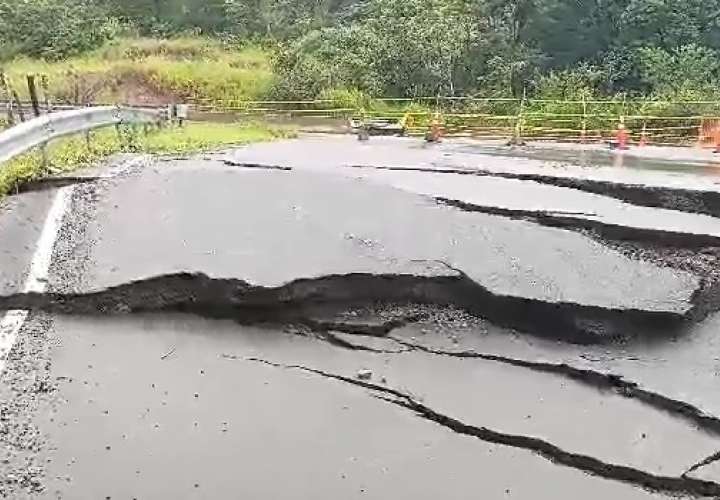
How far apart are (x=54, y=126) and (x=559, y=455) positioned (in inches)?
236

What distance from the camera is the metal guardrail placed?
732 centimetres

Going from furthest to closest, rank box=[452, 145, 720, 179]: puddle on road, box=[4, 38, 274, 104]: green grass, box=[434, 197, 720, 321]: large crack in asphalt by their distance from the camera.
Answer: box=[4, 38, 274, 104]: green grass
box=[452, 145, 720, 179]: puddle on road
box=[434, 197, 720, 321]: large crack in asphalt

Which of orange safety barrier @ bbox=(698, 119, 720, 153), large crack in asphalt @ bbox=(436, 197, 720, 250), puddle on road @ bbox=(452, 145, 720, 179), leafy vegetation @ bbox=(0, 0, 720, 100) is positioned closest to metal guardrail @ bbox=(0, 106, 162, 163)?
large crack in asphalt @ bbox=(436, 197, 720, 250)

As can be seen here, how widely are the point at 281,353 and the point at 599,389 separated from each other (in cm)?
196

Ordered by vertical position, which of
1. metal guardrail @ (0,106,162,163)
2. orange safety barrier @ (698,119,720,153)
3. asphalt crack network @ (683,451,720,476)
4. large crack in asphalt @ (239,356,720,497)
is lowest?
orange safety barrier @ (698,119,720,153)

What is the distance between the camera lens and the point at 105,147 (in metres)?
10.5

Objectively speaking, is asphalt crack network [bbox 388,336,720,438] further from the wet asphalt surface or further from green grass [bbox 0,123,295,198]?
green grass [bbox 0,123,295,198]

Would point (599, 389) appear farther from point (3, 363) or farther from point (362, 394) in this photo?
point (3, 363)

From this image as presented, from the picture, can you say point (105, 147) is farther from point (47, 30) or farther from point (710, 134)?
point (47, 30)

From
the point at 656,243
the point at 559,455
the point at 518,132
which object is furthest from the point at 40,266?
the point at 518,132

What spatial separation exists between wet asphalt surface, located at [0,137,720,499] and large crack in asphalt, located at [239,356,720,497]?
1 centimetres

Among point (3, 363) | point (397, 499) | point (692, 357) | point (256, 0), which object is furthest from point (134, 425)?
point (256, 0)

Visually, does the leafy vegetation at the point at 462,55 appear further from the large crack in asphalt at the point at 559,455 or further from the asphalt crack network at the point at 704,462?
the large crack in asphalt at the point at 559,455

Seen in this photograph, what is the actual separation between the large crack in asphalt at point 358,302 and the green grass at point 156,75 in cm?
2270
